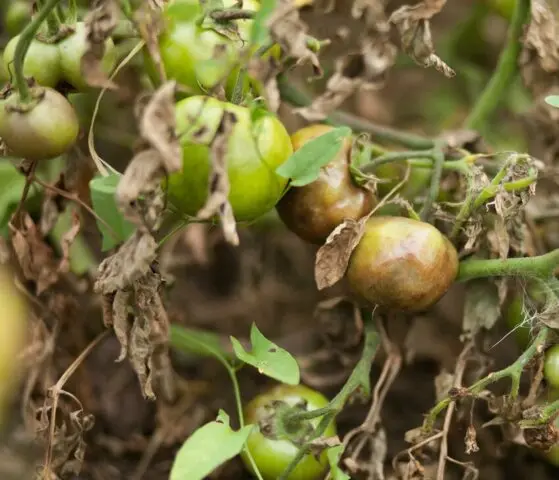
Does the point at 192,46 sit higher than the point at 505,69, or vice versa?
the point at 192,46

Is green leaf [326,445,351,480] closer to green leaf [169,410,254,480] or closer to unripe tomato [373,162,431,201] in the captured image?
green leaf [169,410,254,480]

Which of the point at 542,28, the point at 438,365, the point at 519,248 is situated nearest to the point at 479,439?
the point at 438,365

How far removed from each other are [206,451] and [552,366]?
364mm

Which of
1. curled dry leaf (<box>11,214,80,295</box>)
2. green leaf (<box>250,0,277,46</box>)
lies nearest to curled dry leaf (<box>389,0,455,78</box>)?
green leaf (<box>250,0,277,46</box>)

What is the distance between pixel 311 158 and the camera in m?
0.72

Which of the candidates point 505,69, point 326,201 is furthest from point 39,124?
point 505,69

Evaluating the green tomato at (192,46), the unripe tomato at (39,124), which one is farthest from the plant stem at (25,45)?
the green tomato at (192,46)

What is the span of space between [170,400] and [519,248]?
506 mm

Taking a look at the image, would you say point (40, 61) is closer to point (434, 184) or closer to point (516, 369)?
point (434, 184)

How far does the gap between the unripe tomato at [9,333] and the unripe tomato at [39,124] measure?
271 millimetres

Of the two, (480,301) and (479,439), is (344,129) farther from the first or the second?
(479,439)

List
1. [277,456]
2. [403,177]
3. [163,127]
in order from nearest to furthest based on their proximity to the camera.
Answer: [163,127] < [277,456] < [403,177]

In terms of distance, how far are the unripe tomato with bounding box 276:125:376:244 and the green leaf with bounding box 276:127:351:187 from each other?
65 mm

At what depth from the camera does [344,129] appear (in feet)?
2.39
